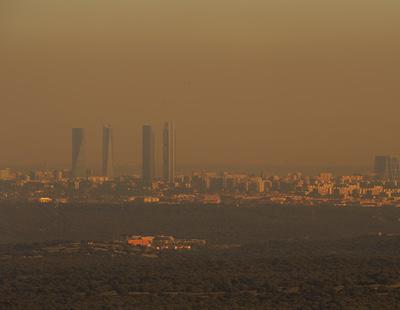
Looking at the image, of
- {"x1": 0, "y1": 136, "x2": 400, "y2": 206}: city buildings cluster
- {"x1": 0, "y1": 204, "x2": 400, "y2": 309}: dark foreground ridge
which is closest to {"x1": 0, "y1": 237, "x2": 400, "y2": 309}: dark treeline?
{"x1": 0, "y1": 204, "x2": 400, "y2": 309}: dark foreground ridge

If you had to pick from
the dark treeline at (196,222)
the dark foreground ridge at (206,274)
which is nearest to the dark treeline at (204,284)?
the dark foreground ridge at (206,274)

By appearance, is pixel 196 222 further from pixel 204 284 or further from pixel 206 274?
pixel 204 284

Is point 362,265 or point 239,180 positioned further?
point 239,180

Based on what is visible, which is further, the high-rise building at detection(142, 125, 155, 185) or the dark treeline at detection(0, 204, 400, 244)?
the high-rise building at detection(142, 125, 155, 185)

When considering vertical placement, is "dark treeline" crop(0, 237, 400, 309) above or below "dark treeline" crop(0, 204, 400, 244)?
below

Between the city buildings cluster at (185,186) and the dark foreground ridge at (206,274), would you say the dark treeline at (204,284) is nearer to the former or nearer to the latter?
the dark foreground ridge at (206,274)

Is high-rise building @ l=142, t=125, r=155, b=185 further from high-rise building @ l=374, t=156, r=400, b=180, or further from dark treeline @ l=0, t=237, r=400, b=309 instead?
dark treeline @ l=0, t=237, r=400, b=309

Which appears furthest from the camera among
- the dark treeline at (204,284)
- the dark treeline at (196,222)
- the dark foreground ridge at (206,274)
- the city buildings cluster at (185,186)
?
the city buildings cluster at (185,186)

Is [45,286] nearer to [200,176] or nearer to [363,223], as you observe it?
[363,223]

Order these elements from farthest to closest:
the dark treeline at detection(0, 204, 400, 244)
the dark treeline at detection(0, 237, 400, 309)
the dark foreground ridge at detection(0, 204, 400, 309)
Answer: the dark treeline at detection(0, 204, 400, 244) < the dark foreground ridge at detection(0, 204, 400, 309) < the dark treeline at detection(0, 237, 400, 309)

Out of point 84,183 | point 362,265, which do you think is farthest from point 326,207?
point 362,265

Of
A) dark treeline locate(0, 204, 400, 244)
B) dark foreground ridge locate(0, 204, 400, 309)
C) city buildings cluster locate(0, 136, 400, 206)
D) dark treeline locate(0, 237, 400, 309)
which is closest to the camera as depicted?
dark treeline locate(0, 237, 400, 309)
